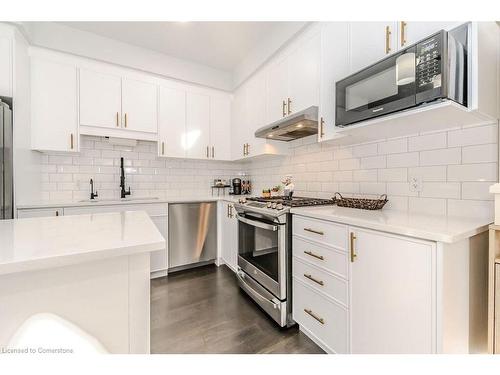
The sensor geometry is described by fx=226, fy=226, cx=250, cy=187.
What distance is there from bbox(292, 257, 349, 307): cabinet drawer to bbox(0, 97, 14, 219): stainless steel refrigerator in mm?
2267

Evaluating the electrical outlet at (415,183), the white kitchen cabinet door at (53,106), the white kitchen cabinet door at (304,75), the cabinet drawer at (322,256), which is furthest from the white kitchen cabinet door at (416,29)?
the white kitchen cabinet door at (53,106)

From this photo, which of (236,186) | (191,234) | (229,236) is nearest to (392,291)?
(229,236)

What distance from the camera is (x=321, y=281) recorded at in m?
1.43

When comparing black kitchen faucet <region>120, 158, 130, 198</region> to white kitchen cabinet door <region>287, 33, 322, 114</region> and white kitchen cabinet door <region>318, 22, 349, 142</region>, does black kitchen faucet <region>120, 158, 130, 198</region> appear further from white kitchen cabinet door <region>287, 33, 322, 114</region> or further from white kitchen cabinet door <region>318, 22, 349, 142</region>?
white kitchen cabinet door <region>318, 22, 349, 142</region>

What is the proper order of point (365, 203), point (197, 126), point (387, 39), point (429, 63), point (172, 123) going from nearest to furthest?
point (429, 63)
point (387, 39)
point (365, 203)
point (172, 123)
point (197, 126)

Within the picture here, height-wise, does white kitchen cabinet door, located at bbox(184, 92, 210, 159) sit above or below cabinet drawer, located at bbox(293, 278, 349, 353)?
above

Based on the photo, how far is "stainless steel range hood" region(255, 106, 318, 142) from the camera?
1.85 meters

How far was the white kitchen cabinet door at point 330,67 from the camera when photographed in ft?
5.25

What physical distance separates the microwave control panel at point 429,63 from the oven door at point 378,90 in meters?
0.03

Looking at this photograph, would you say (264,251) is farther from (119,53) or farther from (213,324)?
(119,53)

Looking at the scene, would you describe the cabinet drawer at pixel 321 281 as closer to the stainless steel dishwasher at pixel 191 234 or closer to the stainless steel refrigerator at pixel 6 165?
the stainless steel dishwasher at pixel 191 234

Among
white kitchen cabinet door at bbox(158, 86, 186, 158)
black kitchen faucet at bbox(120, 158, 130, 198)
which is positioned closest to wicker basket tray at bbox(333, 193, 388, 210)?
white kitchen cabinet door at bbox(158, 86, 186, 158)

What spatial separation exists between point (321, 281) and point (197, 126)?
2531mm
